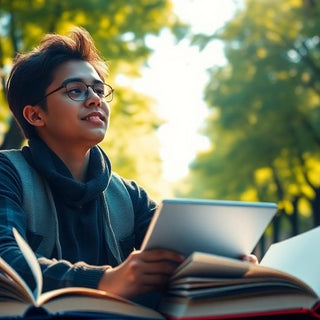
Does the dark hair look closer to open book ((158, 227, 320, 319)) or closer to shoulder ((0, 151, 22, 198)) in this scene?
shoulder ((0, 151, 22, 198))

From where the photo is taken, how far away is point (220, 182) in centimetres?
1980

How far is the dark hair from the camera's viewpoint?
233 centimetres

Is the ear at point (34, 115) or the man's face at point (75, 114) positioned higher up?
the man's face at point (75, 114)

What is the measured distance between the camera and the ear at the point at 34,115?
2.35 m

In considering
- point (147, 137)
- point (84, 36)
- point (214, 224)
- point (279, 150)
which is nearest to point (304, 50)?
point (279, 150)

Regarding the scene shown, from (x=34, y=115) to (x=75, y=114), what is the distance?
224 mm

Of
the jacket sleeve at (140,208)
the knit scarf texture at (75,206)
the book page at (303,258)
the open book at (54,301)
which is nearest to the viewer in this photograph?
the open book at (54,301)

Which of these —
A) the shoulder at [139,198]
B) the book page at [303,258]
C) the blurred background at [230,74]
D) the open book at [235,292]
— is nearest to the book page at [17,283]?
the open book at [235,292]

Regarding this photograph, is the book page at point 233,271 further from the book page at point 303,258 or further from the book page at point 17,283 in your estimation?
the book page at point 17,283

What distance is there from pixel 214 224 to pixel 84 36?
1.23 metres

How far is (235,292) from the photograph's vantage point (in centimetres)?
137

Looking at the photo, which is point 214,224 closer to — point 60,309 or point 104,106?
point 60,309

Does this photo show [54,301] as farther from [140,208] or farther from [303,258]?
[140,208]

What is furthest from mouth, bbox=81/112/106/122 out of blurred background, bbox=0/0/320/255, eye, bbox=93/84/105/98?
blurred background, bbox=0/0/320/255
